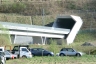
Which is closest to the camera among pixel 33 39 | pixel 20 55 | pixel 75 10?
pixel 20 55

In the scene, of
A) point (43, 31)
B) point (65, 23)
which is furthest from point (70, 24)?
point (43, 31)

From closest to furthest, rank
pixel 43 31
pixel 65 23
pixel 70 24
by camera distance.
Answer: pixel 43 31 → pixel 70 24 → pixel 65 23

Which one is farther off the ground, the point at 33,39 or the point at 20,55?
the point at 20,55

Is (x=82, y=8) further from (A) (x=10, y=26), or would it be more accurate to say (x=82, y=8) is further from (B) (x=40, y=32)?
(A) (x=10, y=26)

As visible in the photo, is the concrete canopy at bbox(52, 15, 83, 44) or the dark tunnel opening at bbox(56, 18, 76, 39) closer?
the concrete canopy at bbox(52, 15, 83, 44)

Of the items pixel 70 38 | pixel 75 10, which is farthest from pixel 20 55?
pixel 75 10

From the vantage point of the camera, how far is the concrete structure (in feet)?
199

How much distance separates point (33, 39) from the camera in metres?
64.2

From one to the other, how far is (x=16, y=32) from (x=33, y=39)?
4.68 meters

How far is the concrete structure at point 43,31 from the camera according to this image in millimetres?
60594

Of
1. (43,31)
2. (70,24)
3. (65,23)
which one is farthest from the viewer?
(65,23)

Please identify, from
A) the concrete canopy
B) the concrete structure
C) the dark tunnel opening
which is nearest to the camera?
the concrete structure

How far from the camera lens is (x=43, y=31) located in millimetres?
64562

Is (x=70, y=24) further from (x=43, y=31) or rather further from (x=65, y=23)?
(x=43, y=31)
